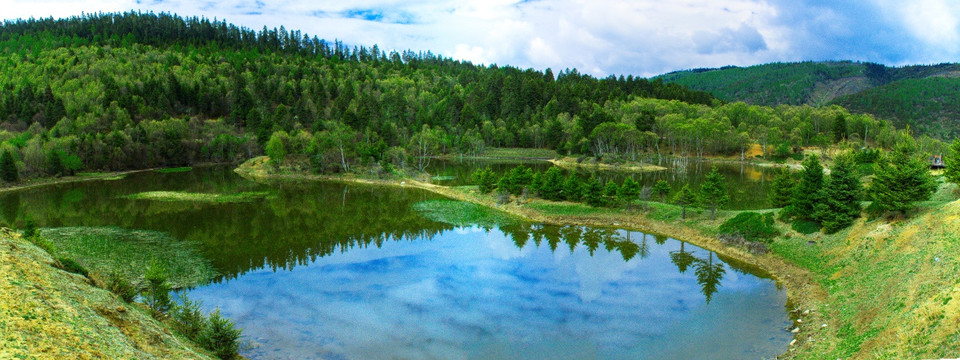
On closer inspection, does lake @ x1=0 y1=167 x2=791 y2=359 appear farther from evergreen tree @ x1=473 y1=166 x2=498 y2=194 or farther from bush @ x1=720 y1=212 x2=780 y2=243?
evergreen tree @ x1=473 y1=166 x2=498 y2=194

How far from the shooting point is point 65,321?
1502 centimetres

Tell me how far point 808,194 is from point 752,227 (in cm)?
414

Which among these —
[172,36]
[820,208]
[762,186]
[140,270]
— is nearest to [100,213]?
[140,270]

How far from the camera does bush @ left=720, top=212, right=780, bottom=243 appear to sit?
35.4 m

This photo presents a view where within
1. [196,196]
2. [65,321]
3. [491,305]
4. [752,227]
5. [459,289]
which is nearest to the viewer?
[65,321]

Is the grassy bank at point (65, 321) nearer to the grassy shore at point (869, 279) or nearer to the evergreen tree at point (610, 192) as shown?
the grassy shore at point (869, 279)

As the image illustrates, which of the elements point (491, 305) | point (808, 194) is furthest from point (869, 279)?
point (491, 305)

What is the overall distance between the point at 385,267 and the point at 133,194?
4702 centimetres

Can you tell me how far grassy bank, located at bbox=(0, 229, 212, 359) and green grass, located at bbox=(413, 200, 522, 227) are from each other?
3033 cm

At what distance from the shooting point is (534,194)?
5488 centimetres

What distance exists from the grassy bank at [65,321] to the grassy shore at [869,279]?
75.2 feet

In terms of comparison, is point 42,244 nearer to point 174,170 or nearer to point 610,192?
point 610,192

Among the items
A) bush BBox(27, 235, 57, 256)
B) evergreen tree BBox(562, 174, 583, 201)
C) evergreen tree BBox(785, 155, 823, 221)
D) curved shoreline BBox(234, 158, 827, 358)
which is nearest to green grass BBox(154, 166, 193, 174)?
curved shoreline BBox(234, 158, 827, 358)

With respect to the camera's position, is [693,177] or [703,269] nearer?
[703,269]
